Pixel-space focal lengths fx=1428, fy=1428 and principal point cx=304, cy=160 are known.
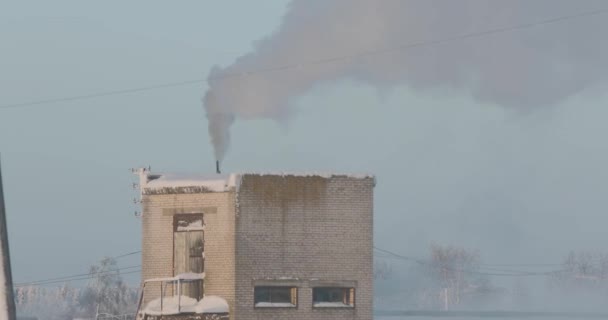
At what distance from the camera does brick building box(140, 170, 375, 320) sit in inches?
1677

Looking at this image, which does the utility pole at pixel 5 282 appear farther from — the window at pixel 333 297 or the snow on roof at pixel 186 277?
the window at pixel 333 297

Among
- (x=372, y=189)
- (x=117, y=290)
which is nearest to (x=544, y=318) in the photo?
(x=117, y=290)

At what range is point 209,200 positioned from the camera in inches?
1711

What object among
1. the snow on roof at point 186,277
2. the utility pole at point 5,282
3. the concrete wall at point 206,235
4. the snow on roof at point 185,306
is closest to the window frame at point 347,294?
the concrete wall at point 206,235

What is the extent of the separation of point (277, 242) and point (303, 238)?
82cm

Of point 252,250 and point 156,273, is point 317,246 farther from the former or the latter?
point 156,273

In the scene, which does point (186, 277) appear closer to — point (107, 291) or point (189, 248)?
point (189, 248)

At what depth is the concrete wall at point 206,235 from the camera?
42.7 m

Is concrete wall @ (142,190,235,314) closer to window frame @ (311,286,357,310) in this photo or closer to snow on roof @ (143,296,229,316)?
snow on roof @ (143,296,229,316)

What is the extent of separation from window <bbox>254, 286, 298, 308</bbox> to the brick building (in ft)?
0.10

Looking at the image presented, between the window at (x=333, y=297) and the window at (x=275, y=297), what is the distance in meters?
0.64

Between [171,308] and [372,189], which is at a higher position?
[372,189]

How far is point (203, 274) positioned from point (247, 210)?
2541mm

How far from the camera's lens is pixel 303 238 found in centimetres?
4309
